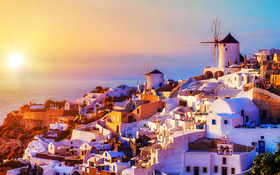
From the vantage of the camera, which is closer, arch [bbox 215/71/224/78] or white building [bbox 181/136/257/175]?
white building [bbox 181/136/257/175]

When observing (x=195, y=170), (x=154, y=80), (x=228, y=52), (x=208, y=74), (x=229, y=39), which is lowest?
(x=195, y=170)

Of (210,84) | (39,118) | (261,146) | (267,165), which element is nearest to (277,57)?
(210,84)

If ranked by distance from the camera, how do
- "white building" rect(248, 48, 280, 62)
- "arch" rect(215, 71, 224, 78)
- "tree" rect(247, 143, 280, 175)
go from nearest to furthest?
"tree" rect(247, 143, 280, 175)
"white building" rect(248, 48, 280, 62)
"arch" rect(215, 71, 224, 78)

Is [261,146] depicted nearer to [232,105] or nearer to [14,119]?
[232,105]

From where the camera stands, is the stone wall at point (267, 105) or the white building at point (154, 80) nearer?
the stone wall at point (267, 105)

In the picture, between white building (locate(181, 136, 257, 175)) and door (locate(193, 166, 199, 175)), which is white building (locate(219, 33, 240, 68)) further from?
door (locate(193, 166, 199, 175))

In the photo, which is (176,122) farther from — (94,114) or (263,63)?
(94,114)

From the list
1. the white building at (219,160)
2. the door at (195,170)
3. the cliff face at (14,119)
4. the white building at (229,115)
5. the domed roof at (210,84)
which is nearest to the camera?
the white building at (219,160)

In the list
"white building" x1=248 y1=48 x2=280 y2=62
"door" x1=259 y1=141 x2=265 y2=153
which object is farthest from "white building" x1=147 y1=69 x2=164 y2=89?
"door" x1=259 y1=141 x2=265 y2=153

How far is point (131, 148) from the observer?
30125 mm

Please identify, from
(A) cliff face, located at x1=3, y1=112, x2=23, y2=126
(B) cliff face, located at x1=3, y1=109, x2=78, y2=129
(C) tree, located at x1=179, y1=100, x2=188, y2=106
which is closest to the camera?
(C) tree, located at x1=179, y1=100, x2=188, y2=106

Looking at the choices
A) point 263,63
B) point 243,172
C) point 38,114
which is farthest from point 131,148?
point 38,114

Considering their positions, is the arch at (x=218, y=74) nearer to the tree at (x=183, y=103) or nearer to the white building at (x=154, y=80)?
the tree at (x=183, y=103)

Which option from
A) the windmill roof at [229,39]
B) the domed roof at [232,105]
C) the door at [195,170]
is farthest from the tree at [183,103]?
the door at [195,170]
